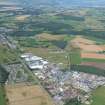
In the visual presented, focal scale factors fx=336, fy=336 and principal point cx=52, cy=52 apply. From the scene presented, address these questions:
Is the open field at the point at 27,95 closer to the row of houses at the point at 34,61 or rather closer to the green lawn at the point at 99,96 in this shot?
the green lawn at the point at 99,96

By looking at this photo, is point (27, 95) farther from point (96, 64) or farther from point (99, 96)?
point (96, 64)

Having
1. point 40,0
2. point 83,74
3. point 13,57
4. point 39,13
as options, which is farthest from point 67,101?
→ point 40,0

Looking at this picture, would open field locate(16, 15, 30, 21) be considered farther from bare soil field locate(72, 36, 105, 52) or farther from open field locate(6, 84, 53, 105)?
open field locate(6, 84, 53, 105)

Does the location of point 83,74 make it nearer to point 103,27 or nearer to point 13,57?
point 13,57

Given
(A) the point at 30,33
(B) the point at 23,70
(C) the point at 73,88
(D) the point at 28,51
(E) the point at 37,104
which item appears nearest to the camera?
(E) the point at 37,104

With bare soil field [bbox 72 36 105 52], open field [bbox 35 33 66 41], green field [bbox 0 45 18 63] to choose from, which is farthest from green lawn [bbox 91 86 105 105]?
open field [bbox 35 33 66 41]

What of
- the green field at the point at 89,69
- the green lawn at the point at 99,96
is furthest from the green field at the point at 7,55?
the green lawn at the point at 99,96
